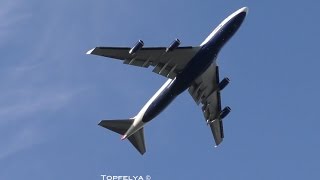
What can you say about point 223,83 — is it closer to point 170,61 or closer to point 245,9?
point 170,61

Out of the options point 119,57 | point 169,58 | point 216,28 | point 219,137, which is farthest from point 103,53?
point 219,137

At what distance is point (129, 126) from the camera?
102188 millimetres

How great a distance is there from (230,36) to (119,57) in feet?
47.8

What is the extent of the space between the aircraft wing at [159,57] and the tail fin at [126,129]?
873 centimetres

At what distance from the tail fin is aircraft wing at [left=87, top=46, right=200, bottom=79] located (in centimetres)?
873

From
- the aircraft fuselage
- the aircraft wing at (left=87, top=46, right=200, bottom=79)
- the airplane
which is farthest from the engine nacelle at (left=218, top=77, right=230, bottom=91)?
the aircraft wing at (left=87, top=46, right=200, bottom=79)

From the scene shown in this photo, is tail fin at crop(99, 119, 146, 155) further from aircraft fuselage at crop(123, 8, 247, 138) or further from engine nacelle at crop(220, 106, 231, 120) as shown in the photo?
engine nacelle at crop(220, 106, 231, 120)

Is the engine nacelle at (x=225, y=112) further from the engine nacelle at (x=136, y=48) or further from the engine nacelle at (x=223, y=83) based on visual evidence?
the engine nacelle at (x=136, y=48)

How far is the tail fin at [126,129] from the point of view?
336ft

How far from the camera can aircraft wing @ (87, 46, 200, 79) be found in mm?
94938

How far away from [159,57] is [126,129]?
1148 cm

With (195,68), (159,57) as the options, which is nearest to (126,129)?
(159,57)

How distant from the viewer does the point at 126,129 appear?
103 metres

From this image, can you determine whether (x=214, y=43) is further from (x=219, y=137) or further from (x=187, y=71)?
(x=219, y=137)
